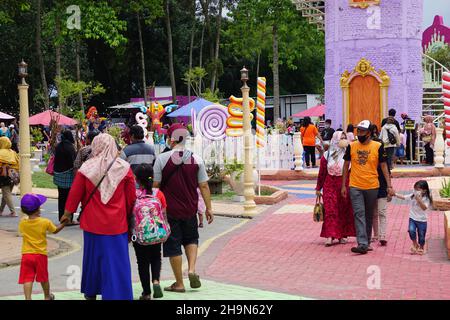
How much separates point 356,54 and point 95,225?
75.6 feet

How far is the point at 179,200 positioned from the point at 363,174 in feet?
11.3

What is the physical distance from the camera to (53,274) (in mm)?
10203

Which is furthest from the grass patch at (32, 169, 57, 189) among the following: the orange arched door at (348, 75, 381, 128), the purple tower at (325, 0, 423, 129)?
the orange arched door at (348, 75, 381, 128)

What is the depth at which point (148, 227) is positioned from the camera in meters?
8.09

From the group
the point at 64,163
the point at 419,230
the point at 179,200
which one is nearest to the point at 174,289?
the point at 179,200

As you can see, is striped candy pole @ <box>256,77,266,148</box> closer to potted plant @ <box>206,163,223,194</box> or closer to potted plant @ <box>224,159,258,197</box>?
potted plant @ <box>224,159,258,197</box>

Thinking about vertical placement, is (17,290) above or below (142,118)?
below

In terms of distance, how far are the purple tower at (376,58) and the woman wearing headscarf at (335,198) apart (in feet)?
57.8

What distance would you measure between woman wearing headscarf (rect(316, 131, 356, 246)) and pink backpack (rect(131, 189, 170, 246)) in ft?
13.5

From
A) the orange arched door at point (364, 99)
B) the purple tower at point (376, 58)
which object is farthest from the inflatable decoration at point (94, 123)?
the orange arched door at point (364, 99)

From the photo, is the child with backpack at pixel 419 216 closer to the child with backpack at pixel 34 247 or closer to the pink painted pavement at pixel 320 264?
the pink painted pavement at pixel 320 264

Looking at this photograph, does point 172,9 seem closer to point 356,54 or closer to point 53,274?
point 356,54

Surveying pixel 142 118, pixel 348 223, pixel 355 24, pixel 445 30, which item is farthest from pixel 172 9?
pixel 348 223

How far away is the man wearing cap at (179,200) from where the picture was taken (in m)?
8.77
